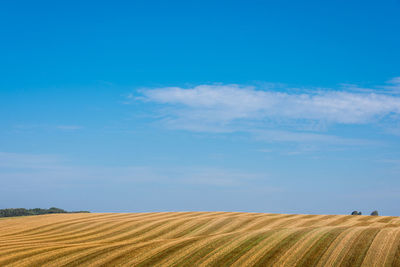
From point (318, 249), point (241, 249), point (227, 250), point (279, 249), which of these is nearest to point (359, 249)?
point (318, 249)

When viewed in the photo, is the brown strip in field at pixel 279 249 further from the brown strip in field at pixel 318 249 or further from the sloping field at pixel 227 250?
the brown strip in field at pixel 318 249

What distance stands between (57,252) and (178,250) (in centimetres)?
838

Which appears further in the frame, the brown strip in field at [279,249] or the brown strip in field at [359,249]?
the brown strip in field at [279,249]

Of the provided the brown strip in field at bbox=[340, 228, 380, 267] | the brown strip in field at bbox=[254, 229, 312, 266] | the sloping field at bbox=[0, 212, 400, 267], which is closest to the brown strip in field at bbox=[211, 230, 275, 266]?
the sloping field at bbox=[0, 212, 400, 267]

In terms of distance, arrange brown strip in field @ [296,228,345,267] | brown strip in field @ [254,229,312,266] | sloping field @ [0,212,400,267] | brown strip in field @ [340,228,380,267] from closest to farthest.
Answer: brown strip in field @ [340,228,380,267], brown strip in field @ [296,228,345,267], brown strip in field @ [254,229,312,266], sloping field @ [0,212,400,267]

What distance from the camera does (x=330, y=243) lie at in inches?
1133

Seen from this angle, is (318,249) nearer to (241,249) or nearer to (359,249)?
(359,249)


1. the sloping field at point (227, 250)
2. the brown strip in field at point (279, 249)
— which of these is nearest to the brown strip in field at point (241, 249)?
the sloping field at point (227, 250)

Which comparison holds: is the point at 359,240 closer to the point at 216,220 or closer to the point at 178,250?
the point at 178,250

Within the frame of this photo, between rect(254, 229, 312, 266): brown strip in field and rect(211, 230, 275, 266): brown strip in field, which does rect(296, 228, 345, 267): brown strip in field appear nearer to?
rect(254, 229, 312, 266): brown strip in field

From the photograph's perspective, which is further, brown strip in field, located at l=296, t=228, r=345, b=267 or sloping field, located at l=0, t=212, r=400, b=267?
sloping field, located at l=0, t=212, r=400, b=267

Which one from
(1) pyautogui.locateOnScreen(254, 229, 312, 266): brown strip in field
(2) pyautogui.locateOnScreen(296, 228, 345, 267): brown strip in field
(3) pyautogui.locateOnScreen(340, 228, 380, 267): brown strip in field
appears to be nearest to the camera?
(3) pyautogui.locateOnScreen(340, 228, 380, 267): brown strip in field

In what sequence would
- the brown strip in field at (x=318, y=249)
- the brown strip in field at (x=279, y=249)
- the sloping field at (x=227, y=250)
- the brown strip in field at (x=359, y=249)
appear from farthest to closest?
the sloping field at (x=227, y=250)
the brown strip in field at (x=279, y=249)
the brown strip in field at (x=318, y=249)
the brown strip in field at (x=359, y=249)

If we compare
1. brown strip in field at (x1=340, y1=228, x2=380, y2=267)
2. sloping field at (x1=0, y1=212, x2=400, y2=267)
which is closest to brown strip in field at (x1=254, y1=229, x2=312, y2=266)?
sloping field at (x1=0, y1=212, x2=400, y2=267)
